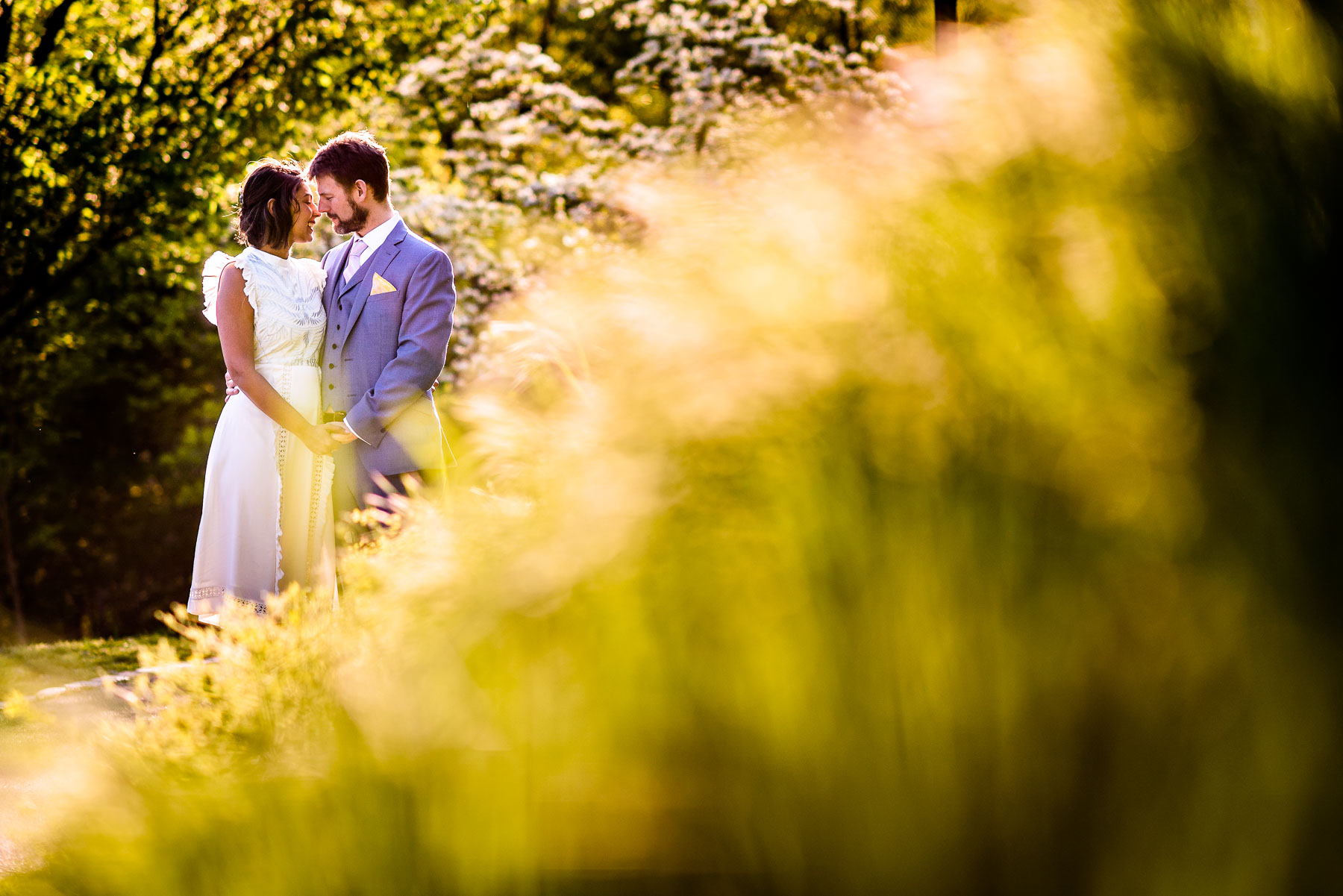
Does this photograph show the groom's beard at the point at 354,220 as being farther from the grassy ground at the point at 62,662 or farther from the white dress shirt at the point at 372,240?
the grassy ground at the point at 62,662

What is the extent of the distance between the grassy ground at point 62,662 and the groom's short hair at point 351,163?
366 centimetres

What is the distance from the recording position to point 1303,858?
1.93m

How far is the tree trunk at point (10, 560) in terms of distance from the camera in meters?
17.3

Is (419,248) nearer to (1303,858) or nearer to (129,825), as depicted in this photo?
(129,825)

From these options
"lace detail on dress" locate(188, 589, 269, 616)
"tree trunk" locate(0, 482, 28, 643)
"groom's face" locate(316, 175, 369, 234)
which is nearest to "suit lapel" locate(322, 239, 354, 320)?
"groom's face" locate(316, 175, 369, 234)

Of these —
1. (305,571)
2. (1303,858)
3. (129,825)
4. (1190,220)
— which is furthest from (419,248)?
(1303,858)

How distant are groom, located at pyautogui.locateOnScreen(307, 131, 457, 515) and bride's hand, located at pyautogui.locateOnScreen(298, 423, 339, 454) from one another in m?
0.04

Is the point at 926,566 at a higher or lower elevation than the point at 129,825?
higher

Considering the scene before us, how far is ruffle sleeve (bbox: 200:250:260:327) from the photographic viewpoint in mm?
4597

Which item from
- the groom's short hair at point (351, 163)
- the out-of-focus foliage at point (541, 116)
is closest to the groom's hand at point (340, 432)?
the groom's short hair at point (351, 163)

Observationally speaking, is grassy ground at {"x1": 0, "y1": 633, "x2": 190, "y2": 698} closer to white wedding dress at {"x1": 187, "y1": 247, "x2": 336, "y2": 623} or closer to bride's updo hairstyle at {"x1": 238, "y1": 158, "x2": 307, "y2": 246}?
white wedding dress at {"x1": 187, "y1": 247, "x2": 336, "y2": 623}

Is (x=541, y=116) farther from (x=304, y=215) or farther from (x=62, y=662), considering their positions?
(x=304, y=215)

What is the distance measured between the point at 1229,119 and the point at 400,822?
6.27 feet

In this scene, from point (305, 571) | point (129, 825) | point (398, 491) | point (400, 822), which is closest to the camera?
point (400, 822)
